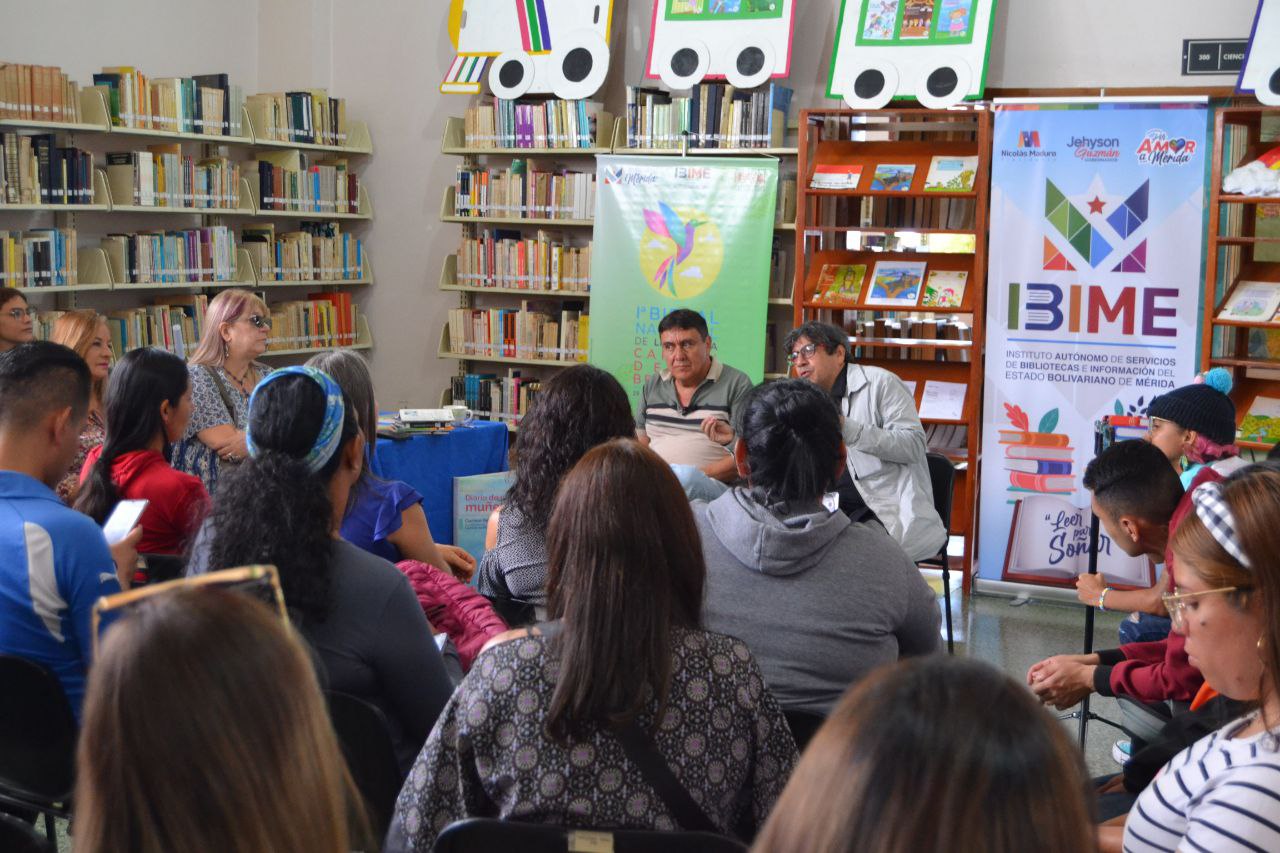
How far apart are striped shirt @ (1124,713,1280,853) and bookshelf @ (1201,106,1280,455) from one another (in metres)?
4.14

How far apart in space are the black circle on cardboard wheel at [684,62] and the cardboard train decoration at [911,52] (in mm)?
774

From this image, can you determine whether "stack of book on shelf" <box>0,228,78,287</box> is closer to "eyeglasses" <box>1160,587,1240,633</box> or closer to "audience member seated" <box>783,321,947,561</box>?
"audience member seated" <box>783,321,947,561</box>

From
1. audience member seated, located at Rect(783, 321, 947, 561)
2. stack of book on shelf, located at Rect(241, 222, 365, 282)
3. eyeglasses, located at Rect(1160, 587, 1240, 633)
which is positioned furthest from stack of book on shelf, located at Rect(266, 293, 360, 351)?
eyeglasses, located at Rect(1160, 587, 1240, 633)

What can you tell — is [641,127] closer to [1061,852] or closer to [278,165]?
[278,165]

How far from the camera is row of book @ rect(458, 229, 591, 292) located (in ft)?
23.4

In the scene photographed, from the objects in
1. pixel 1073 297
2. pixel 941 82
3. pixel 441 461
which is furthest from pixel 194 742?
pixel 941 82

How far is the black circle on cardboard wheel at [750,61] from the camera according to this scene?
6293mm

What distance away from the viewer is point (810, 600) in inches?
86.4

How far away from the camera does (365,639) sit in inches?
77.2

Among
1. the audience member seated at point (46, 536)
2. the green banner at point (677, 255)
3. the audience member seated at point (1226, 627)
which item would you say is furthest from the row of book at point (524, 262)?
the audience member seated at point (1226, 627)

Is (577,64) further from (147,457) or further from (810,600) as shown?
(810,600)

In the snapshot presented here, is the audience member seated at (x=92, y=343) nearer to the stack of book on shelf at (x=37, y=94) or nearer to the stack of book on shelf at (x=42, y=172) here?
the stack of book on shelf at (x=42, y=172)

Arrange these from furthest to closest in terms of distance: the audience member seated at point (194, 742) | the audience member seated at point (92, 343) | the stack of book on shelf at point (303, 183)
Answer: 1. the stack of book on shelf at point (303, 183)
2. the audience member seated at point (92, 343)
3. the audience member seated at point (194, 742)

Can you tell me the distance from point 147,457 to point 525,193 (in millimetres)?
4442
